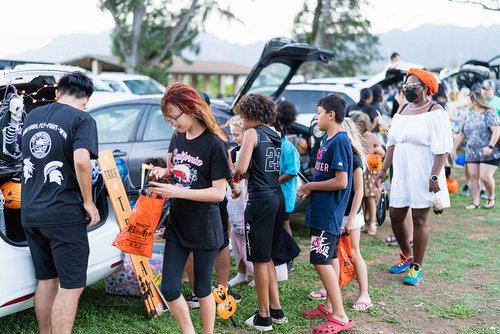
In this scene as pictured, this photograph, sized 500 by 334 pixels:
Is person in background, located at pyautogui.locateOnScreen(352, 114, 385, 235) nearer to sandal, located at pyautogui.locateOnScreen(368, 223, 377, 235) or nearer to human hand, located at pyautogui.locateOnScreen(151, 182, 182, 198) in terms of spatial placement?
sandal, located at pyautogui.locateOnScreen(368, 223, 377, 235)

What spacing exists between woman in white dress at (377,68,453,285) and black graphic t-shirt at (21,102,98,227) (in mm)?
2941

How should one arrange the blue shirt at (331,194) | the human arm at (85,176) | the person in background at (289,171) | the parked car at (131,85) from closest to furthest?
the human arm at (85,176), the blue shirt at (331,194), the person in background at (289,171), the parked car at (131,85)

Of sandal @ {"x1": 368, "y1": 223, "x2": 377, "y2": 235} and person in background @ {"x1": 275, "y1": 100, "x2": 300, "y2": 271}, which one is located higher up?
person in background @ {"x1": 275, "y1": 100, "x2": 300, "y2": 271}

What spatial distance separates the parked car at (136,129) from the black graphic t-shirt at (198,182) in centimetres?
291

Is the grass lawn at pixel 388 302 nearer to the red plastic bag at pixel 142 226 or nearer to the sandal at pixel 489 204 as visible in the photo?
the red plastic bag at pixel 142 226

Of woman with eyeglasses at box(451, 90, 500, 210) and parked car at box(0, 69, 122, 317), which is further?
woman with eyeglasses at box(451, 90, 500, 210)

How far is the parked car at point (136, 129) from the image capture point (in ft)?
21.5

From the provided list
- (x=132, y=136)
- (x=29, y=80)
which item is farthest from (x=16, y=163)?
(x=132, y=136)

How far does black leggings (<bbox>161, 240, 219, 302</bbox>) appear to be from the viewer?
3.49 m

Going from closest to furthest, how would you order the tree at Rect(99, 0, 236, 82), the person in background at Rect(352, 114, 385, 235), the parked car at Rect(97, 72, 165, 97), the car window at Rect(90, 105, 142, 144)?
the person in background at Rect(352, 114, 385, 235) < the car window at Rect(90, 105, 142, 144) < the parked car at Rect(97, 72, 165, 97) < the tree at Rect(99, 0, 236, 82)

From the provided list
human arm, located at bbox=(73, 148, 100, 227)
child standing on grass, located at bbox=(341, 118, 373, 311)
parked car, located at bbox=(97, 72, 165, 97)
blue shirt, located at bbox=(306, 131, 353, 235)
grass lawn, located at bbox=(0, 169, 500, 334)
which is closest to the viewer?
human arm, located at bbox=(73, 148, 100, 227)

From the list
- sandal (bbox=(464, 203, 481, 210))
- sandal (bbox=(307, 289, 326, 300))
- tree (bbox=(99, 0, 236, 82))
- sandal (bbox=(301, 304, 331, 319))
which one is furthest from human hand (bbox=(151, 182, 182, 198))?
tree (bbox=(99, 0, 236, 82))

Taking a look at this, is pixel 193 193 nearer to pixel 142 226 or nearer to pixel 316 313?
pixel 142 226

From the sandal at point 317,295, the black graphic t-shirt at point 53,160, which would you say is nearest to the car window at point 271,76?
the sandal at point 317,295
